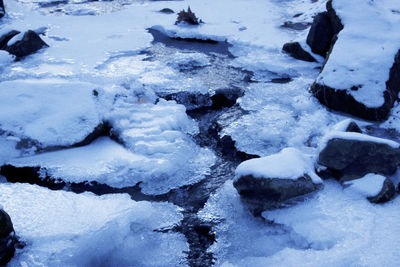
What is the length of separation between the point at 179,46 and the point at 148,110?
360 centimetres

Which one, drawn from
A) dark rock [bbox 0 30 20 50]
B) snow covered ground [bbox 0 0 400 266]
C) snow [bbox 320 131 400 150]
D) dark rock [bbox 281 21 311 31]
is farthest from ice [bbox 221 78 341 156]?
dark rock [bbox 0 30 20 50]

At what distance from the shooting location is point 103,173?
174 inches

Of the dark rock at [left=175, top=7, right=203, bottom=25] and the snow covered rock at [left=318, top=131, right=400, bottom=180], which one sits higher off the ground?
the dark rock at [left=175, top=7, right=203, bottom=25]

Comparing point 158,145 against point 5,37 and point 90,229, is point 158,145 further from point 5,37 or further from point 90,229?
point 5,37

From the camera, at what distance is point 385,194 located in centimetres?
368

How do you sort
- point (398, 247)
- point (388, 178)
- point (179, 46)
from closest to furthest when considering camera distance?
1. point (398, 247)
2. point (388, 178)
3. point (179, 46)

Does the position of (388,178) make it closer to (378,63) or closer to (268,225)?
(268,225)

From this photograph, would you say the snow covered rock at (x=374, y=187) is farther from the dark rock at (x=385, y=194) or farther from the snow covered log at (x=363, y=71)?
the snow covered log at (x=363, y=71)

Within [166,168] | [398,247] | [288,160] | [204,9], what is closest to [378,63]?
[288,160]

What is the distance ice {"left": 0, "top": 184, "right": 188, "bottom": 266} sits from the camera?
3.26 metres

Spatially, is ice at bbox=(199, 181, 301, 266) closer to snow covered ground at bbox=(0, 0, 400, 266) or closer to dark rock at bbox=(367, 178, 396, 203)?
snow covered ground at bbox=(0, 0, 400, 266)

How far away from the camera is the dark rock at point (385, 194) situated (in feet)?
12.0

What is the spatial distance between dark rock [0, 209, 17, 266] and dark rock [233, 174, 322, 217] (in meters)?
2.26

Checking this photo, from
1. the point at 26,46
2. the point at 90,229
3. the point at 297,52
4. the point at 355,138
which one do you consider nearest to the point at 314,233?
the point at 355,138
